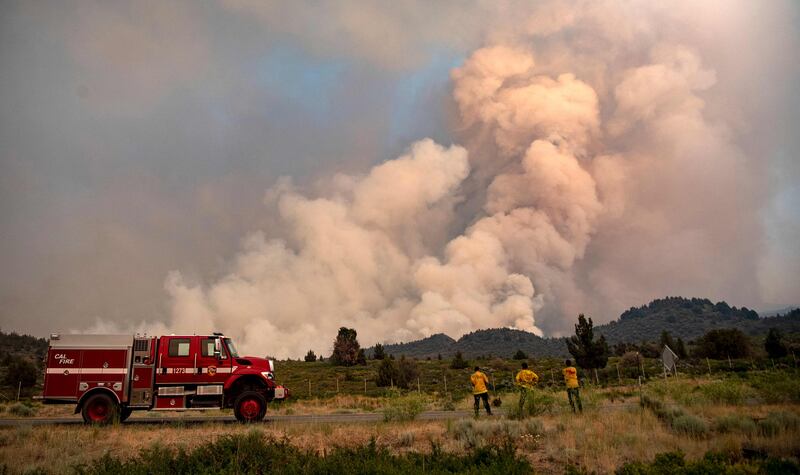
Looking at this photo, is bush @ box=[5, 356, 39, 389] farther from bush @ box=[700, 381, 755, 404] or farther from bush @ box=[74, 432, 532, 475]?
bush @ box=[700, 381, 755, 404]

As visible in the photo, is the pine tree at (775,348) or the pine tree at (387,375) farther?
the pine tree at (775,348)

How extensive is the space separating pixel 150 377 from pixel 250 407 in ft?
13.3

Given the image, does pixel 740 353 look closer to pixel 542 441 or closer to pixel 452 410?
pixel 452 410

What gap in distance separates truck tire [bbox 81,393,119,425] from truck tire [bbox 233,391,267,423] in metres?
4.51

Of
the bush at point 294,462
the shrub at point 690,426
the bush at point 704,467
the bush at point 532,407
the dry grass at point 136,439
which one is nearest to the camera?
the bush at point 704,467

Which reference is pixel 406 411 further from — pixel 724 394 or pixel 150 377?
pixel 724 394

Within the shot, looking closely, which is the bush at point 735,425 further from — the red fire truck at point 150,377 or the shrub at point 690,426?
the red fire truck at point 150,377

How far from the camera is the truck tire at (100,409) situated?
18219 millimetres

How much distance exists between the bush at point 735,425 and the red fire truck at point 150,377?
47.7 ft

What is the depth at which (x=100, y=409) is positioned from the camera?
18562 millimetres

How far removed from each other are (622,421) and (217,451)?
463 inches

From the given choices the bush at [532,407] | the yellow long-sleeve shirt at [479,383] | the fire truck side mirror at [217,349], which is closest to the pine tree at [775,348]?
the bush at [532,407]

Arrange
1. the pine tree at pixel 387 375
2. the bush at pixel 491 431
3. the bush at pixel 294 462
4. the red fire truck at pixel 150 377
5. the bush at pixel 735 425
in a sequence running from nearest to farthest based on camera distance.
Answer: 1. the bush at pixel 294 462
2. the bush at pixel 735 425
3. the bush at pixel 491 431
4. the red fire truck at pixel 150 377
5. the pine tree at pixel 387 375

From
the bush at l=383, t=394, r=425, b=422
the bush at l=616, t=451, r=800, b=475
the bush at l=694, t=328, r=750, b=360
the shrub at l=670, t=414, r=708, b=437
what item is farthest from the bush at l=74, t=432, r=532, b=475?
the bush at l=694, t=328, r=750, b=360
